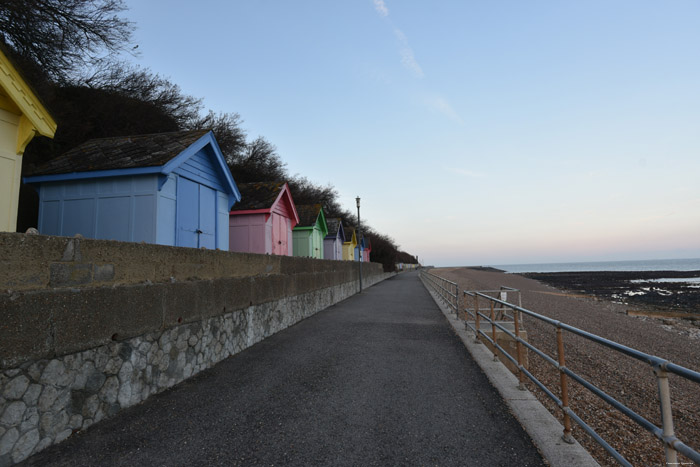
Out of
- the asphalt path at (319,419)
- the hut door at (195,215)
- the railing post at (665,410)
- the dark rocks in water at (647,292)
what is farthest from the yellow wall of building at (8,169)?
the dark rocks in water at (647,292)

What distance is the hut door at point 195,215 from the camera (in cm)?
855

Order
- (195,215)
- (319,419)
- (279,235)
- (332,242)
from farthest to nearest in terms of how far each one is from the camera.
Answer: (332,242) < (279,235) < (195,215) < (319,419)

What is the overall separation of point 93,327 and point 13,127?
4.01 meters

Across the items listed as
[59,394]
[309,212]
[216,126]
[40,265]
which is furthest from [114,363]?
[216,126]

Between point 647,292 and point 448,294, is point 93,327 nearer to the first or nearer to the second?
point 448,294

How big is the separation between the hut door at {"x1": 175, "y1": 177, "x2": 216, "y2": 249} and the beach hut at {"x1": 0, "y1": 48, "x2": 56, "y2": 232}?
3.06 metres

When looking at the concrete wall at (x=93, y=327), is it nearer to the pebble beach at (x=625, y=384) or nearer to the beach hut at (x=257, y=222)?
the pebble beach at (x=625, y=384)

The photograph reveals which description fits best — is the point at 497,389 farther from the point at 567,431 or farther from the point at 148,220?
the point at 148,220

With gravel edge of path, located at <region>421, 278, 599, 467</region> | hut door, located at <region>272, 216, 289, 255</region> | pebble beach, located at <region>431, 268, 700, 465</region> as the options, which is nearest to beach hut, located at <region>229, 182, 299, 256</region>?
hut door, located at <region>272, 216, 289, 255</region>

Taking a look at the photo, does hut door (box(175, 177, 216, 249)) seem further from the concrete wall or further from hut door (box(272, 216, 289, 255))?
hut door (box(272, 216, 289, 255))

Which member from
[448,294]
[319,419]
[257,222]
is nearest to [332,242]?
[257,222]

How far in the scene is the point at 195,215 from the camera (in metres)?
9.12

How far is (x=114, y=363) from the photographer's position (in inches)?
159

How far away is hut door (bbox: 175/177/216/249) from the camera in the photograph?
8.55 meters
